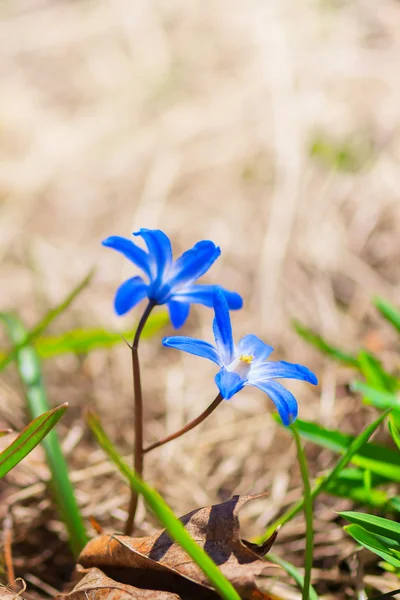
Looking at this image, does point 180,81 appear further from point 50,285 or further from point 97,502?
point 97,502

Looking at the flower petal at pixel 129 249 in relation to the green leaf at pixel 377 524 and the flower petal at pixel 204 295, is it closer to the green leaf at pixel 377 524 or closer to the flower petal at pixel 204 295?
the flower petal at pixel 204 295

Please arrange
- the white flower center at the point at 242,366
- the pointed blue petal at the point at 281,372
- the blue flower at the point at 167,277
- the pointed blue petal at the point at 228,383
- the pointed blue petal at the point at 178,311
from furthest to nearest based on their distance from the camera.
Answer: the pointed blue petal at the point at 178,311, the blue flower at the point at 167,277, the white flower center at the point at 242,366, the pointed blue petal at the point at 281,372, the pointed blue petal at the point at 228,383

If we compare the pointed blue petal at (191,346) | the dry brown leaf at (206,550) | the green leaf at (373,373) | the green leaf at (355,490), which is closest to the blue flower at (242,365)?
the pointed blue petal at (191,346)

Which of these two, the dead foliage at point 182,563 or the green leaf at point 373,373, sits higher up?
the dead foliage at point 182,563

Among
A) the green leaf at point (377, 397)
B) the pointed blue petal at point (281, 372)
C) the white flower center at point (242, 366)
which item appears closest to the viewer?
the pointed blue petal at point (281, 372)

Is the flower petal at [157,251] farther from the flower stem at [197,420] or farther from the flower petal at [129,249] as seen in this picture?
the flower stem at [197,420]

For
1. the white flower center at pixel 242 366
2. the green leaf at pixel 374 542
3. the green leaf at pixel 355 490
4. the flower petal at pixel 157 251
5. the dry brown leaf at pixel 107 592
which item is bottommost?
the green leaf at pixel 355 490

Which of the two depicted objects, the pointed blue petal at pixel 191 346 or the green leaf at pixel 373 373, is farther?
the green leaf at pixel 373 373
